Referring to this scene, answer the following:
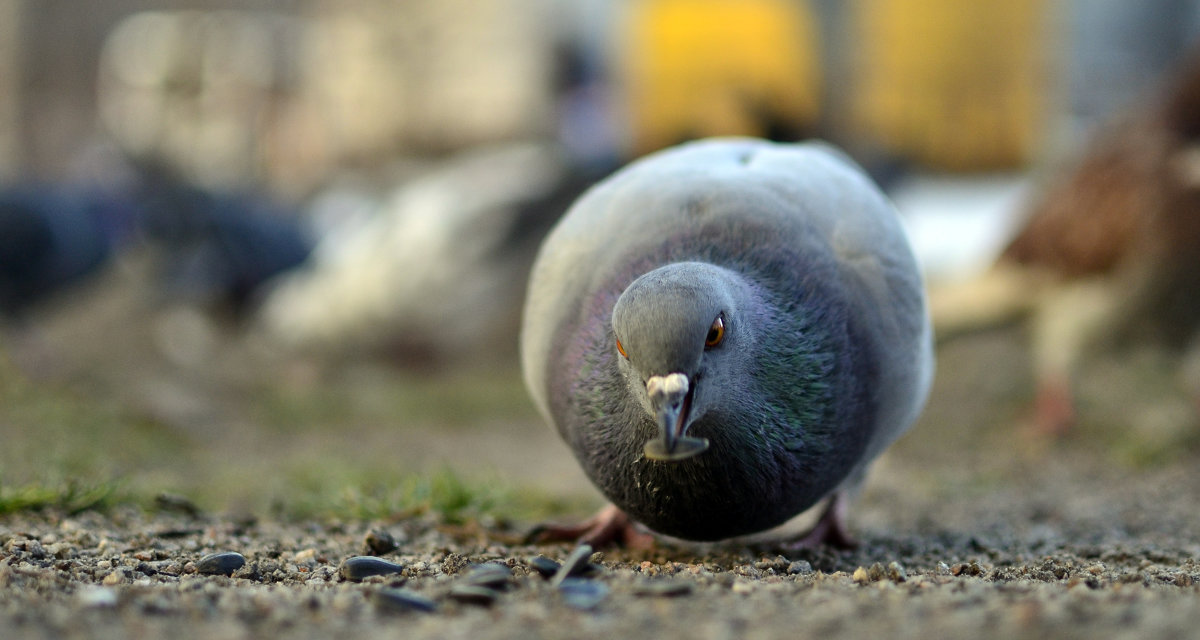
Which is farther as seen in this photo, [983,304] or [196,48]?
[196,48]

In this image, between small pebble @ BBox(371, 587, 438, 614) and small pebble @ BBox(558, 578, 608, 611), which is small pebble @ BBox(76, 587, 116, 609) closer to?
small pebble @ BBox(371, 587, 438, 614)

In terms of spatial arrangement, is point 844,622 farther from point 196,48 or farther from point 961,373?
point 196,48

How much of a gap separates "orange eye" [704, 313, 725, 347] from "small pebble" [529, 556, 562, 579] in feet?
2.03

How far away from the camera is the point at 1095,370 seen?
619cm

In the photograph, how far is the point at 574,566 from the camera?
7.97ft

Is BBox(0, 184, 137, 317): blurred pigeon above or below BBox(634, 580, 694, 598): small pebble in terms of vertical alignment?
above

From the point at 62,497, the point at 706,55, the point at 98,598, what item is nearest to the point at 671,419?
the point at 98,598

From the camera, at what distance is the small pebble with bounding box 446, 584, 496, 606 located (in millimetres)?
2217

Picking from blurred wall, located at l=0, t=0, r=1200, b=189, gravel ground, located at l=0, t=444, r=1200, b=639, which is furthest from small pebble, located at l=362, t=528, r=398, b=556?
blurred wall, located at l=0, t=0, r=1200, b=189

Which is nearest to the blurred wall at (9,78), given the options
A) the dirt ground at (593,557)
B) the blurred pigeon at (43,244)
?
the blurred pigeon at (43,244)

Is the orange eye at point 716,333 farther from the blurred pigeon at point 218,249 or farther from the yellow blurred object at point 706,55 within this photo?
the yellow blurred object at point 706,55

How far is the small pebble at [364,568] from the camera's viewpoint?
261 cm

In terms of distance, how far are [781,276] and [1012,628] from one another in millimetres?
1084

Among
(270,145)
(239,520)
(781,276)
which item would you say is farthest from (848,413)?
(270,145)
